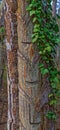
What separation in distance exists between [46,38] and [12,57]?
32 centimetres

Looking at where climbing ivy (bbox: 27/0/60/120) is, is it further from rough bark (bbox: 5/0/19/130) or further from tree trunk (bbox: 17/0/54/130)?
rough bark (bbox: 5/0/19/130)

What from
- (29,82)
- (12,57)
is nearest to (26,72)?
(29,82)

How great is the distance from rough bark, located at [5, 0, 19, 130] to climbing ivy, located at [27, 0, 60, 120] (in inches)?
7.2

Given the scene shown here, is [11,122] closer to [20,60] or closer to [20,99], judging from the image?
[20,99]

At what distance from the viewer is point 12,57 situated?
75.7 inches

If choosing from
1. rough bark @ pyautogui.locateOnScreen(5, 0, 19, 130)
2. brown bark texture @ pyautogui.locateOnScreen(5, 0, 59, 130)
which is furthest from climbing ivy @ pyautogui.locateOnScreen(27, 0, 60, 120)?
rough bark @ pyautogui.locateOnScreen(5, 0, 19, 130)

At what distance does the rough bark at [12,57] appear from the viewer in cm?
185

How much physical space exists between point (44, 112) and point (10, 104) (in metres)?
0.31

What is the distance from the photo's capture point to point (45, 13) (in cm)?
179

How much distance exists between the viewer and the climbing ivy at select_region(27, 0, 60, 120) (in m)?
1.71

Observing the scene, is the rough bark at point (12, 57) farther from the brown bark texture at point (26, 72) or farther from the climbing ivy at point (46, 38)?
the climbing ivy at point (46, 38)

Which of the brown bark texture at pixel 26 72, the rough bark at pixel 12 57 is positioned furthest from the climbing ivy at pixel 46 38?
the rough bark at pixel 12 57

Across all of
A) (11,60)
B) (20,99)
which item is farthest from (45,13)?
(20,99)

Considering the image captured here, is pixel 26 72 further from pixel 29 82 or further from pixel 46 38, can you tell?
pixel 46 38
